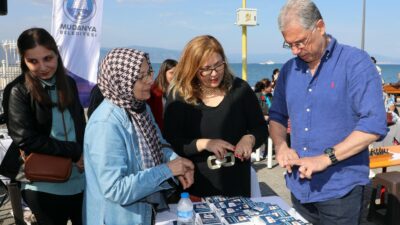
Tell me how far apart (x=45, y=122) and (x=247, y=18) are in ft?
29.5

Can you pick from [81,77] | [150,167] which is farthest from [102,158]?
[81,77]

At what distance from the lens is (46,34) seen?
2.36 metres

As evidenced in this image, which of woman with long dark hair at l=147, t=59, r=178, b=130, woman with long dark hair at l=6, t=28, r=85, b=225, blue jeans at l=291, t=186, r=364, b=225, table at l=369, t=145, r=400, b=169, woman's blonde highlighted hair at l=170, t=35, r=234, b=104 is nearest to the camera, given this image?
blue jeans at l=291, t=186, r=364, b=225

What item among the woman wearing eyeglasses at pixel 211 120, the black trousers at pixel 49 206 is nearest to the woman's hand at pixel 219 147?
the woman wearing eyeglasses at pixel 211 120

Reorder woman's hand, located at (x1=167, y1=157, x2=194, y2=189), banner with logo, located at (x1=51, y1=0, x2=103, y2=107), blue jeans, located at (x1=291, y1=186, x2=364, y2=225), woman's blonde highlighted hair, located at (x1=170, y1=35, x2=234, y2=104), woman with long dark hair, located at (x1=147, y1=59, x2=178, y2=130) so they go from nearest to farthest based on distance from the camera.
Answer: woman's hand, located at (x1=167, y1=157, x2=194, y2=189)
blue jeans, located at (x1=291, y1=186, x2=364, y2=225)
woman's blonde highlighted hair, located at (x1=170, y1=35, x2=234, y2=104)
woman with long dark hair, located at (x1=147, y1=59, x2=178, y2=130)
banner with logo, located at (x1=51, y1=0, x2=103, y2=107)

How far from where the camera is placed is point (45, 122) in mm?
2322

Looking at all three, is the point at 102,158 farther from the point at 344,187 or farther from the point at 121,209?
the point at 344,187

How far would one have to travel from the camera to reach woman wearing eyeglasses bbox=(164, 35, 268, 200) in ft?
7.87

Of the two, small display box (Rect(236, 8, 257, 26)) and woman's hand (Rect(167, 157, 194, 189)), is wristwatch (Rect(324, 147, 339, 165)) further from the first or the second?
small display box (Rect(236, 8, 257, 26))

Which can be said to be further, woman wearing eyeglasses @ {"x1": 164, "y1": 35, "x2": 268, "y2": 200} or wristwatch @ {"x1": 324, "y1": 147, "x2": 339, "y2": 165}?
woman wearing eyeglasses @ {"x1": 164, "y1": 35, "x2": 268, "y2": 200}

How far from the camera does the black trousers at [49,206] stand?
2311 mm

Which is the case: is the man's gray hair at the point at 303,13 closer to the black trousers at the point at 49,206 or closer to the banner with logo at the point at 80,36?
the black trousers at the point at 49,206

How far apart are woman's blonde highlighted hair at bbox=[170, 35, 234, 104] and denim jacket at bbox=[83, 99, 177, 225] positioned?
29.6 inches

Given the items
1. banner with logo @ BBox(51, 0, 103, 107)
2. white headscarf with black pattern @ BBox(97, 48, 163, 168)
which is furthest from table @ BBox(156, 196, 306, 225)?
banner with logo @ BBox(51, 0, 103, 107)
